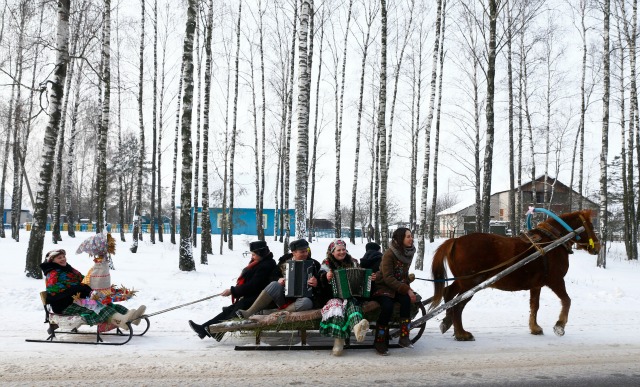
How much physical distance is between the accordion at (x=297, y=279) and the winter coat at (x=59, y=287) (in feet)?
8.96

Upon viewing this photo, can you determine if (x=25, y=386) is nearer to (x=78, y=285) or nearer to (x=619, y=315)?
(x=78, y=285)

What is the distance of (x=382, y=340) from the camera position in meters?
5.97

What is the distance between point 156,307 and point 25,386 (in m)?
4.46

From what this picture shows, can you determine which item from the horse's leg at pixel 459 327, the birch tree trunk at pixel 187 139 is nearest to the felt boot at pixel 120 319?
the horse's leg at pixel 459 327

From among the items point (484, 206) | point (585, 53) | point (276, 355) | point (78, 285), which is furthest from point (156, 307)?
point (585, 53)

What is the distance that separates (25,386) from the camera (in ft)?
14.9

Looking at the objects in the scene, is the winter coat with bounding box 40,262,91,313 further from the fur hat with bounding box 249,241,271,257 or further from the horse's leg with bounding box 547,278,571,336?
the horse's leg with bounding box 547,278,571,336

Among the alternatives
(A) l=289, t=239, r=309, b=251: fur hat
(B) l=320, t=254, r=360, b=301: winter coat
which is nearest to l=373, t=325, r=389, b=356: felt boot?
(B) l=320, t=254, r=360, b=301: winter coat

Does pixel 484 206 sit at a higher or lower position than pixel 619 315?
higher

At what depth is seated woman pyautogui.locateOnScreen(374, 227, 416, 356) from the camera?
6.01m

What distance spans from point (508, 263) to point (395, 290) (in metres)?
1.99

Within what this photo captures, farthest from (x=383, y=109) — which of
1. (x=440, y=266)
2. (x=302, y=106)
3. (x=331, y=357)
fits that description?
(x=331, y=357)

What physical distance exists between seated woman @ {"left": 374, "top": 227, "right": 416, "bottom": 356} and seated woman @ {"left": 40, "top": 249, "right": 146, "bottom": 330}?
10.8 feet

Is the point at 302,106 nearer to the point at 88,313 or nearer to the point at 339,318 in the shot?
the point at 339,318
